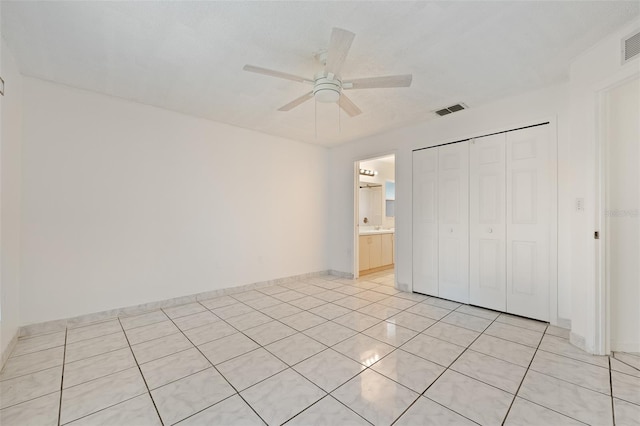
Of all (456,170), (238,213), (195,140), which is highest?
(195,140)

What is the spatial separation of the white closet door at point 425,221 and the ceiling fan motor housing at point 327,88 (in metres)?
2.30

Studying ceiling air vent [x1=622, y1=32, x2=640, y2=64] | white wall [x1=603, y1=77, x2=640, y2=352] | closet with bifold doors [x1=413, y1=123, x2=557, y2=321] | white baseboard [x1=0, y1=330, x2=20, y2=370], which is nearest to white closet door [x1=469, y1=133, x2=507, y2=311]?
closet with bifold doors [x1=413, y1=123, x2=557, y2=321]

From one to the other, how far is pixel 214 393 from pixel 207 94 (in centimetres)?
305

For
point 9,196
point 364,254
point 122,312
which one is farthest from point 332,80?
point 364,254

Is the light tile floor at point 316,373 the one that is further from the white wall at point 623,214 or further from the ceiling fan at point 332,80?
the ceiling fan at point 332,80

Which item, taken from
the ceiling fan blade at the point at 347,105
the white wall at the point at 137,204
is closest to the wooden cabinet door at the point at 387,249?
the white wall at the point at 137,204

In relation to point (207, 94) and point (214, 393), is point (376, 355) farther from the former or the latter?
point (207, 94)

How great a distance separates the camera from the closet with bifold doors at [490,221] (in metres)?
3.05

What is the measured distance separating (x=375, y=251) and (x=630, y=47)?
4.48 meters

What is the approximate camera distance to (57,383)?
1.97 m

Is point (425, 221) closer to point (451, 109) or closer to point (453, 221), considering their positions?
point (453, 221)

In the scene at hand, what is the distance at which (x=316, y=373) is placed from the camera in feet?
6.77

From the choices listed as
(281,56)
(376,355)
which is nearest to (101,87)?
(281,56)

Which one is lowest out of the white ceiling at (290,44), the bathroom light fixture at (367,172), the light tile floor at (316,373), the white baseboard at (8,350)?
the light tile floor at (316,373)
